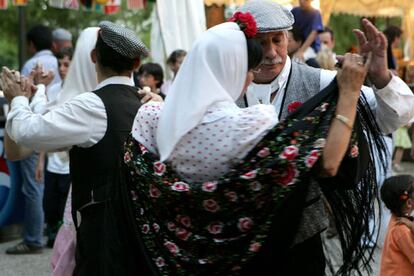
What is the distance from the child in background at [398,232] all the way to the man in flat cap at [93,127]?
1797 millimetres

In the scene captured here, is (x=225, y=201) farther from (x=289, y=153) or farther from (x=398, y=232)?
(x=398, y=232)

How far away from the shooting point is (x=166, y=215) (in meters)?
3.27

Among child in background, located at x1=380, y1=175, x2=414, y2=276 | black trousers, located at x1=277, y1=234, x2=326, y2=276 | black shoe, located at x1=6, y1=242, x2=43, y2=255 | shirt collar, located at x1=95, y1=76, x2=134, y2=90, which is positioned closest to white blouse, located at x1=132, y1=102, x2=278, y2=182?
black trousers, located at x1=277, y1=234, x2=326, y2=276

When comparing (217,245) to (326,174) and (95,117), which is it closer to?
(326,174)

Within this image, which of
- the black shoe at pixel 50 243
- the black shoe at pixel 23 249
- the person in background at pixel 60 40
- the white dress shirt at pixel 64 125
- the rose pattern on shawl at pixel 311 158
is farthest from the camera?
the person in background at pixel 60 40

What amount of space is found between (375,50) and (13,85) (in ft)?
5.85

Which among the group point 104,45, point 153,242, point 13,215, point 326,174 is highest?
point 104,45

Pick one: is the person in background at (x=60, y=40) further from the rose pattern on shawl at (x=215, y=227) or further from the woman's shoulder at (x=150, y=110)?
the rose pattern on shawl at (x=215, y=227)

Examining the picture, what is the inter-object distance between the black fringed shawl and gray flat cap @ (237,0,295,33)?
0.57 m

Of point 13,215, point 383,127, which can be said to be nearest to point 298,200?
point 383,127

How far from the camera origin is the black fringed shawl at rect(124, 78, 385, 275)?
3066mm

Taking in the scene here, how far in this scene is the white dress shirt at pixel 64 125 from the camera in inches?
158

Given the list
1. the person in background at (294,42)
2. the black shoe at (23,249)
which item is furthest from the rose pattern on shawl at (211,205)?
the black shoe at (23,249)

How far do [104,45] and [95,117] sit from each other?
36cm
